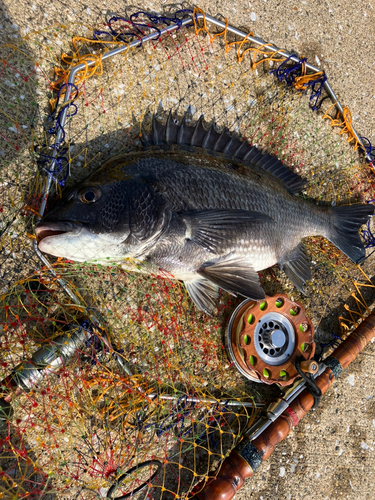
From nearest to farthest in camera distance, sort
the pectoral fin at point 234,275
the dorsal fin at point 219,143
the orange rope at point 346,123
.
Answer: the pectoral fin at point 234,275 < the dorsal fin at point 219,143 < the orange rope at point 346,123

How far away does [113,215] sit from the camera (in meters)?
1.82

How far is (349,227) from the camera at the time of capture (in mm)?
2854

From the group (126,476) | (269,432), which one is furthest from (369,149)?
(126,476)

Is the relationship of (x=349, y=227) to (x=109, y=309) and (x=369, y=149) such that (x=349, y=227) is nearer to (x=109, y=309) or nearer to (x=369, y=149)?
(x=369, y=149)

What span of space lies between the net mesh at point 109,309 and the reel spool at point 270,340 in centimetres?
20

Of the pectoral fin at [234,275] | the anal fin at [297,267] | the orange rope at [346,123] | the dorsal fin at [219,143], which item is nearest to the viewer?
the pectoral fin at [234,275]

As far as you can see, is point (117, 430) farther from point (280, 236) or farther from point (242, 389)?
point (280, 236)

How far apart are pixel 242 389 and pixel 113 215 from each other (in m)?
1.80

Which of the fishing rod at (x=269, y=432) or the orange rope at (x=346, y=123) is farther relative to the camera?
the orange rope at (x=346, y=123)

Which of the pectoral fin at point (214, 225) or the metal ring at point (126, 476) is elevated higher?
the pectoral fin at point (214, 225)

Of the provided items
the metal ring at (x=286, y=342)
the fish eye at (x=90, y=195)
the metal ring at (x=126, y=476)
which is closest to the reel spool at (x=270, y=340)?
the metal ring at (x=286, y=342)

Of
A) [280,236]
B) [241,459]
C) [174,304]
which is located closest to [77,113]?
[174,304]

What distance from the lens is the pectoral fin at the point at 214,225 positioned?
6.68ft

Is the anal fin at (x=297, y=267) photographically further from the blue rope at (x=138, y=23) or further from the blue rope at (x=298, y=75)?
the blue rope at (x=138, y=23)
